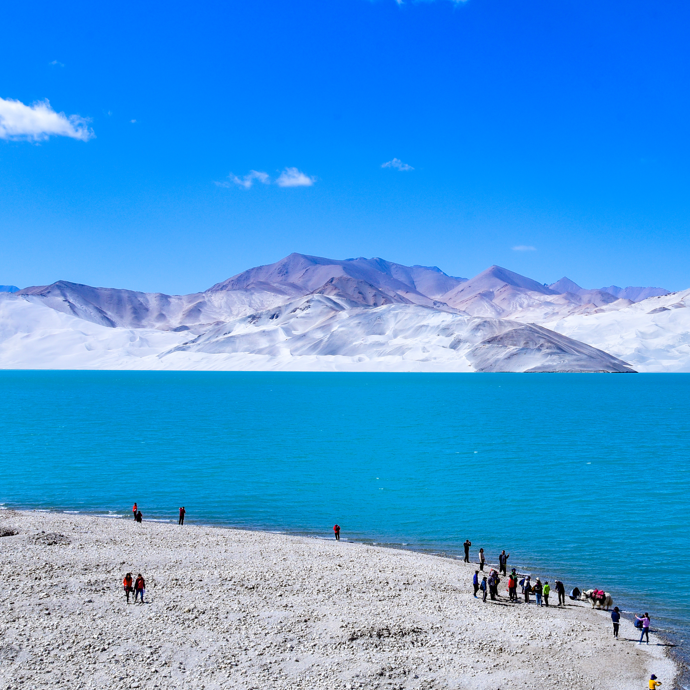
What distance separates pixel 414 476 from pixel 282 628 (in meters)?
30.8

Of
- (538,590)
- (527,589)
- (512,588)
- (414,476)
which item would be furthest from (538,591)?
(414,476)

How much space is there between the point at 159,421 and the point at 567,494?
2289 inches

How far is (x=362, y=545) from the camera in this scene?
103 feet

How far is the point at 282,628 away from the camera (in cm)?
1977

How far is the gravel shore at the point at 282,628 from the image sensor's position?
17.0 metres

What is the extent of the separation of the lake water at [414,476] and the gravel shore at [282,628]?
4630 millimetres

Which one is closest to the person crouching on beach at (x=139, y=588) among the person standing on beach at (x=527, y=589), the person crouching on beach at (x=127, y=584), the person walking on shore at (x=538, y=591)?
the person crouching on beach at (x=127, y=584)

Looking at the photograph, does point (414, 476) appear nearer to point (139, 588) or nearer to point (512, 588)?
point (512, 588)

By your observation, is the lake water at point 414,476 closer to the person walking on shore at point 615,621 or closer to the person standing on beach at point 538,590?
the person walking on shore at point 615,621

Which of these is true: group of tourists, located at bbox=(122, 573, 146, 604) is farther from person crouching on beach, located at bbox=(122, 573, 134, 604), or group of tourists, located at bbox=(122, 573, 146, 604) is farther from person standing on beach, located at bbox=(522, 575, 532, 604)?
person standing on beach, located at bbox=(522, 575, 532, 604)

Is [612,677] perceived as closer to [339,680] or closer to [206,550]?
[339,680]

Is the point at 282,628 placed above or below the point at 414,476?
below

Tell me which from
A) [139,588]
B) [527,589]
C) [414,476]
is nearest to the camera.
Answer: [139,588]

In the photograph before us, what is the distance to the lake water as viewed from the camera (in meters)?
31.4
